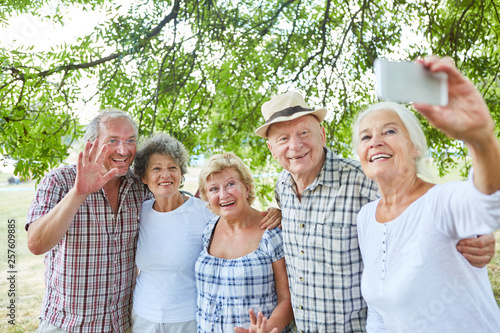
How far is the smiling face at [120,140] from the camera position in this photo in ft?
6.86

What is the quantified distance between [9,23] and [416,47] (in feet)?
12.0

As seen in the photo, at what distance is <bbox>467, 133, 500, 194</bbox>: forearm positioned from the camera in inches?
35.4

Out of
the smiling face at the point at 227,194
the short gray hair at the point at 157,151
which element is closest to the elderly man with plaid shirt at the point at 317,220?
the smiling face at the point at 227,194

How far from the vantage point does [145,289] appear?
2.04m

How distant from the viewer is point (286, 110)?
181 centimetres

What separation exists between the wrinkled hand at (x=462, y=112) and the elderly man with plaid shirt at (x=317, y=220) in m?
0.79

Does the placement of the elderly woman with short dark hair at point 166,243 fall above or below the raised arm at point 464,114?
below

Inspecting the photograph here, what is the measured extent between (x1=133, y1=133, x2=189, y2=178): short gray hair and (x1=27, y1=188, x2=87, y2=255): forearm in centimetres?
43

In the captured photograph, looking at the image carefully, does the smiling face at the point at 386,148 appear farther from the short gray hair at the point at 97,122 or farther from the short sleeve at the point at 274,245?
the short gray hair at the point at 97,122

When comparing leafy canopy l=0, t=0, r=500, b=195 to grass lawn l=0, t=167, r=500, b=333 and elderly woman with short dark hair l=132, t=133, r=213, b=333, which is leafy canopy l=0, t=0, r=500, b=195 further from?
grass lawn l=0, t=167, r=500, b=333

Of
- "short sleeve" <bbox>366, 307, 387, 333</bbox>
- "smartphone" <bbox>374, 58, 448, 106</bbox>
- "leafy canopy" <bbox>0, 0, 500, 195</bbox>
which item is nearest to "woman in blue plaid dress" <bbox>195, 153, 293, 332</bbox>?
"short sleeve" <bbox>366, 307, 387, 333</bbox>

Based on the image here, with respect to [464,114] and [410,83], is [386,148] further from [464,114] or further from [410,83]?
[410,83]

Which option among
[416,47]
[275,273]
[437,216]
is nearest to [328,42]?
[416,47]

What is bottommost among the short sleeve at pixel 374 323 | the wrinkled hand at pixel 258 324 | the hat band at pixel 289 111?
the wrinkled hand at pixel 258 324
